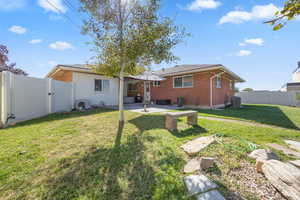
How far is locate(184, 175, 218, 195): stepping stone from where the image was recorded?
1594 mm

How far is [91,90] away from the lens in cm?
984

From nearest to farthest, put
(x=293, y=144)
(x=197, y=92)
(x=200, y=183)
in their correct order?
(x=200, y=183)
(x=293, y=144)
(x=197, y=92)

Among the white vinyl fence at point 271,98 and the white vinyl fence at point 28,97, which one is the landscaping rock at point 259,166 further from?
the white vinyl fence at point 271,98

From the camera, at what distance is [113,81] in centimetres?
1098

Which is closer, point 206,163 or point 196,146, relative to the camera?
point 206,163

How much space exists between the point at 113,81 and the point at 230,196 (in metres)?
10.7

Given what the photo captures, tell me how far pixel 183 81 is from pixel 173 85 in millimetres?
1003

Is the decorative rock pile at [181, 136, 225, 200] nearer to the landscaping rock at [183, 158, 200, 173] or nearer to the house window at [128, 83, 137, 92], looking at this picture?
the landscaping rock at [183, 158, 200, 173]

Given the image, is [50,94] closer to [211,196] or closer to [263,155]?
[211,196]

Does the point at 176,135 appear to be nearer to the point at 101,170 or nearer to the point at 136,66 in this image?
the point at 101,170

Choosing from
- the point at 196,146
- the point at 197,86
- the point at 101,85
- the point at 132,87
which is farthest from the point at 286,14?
the point at 132,87

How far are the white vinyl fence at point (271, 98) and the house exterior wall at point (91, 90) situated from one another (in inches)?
709

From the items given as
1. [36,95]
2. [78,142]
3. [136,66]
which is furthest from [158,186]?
[36,95]

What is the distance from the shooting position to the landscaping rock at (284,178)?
1442 mm
